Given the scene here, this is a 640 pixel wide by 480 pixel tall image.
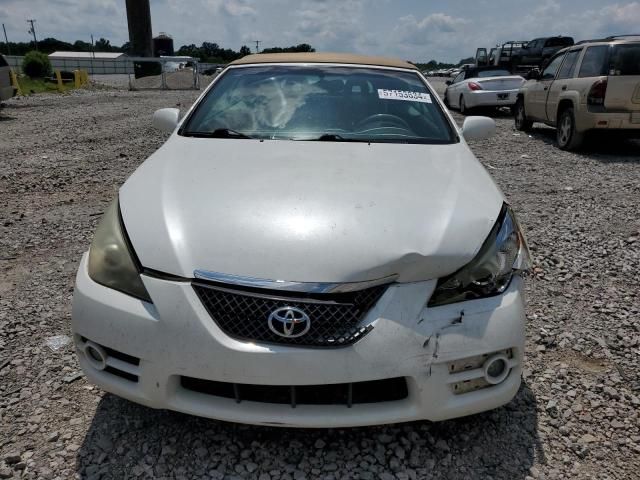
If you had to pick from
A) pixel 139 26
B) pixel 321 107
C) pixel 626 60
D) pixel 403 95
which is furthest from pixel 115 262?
pixel 139 26

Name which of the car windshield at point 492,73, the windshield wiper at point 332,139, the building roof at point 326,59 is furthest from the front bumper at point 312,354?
the car windshield at point 492,73

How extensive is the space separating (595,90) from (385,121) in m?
5.89

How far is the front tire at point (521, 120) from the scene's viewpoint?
10227 mm

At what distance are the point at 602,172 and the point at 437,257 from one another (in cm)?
616

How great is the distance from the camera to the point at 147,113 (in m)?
12.5

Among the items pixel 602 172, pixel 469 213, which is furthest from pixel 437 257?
pixel 602 172

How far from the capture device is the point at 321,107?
121 inches

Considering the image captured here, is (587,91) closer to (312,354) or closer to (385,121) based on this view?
(385,121)

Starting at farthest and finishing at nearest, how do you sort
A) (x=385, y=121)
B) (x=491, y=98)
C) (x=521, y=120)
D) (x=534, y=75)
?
(x=491, y=98) → (x=521, y=120) → (x=534, y=75) → (x=385, y=121)

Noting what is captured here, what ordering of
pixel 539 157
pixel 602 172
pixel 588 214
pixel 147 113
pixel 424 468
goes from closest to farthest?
1. pixel 424 468
2. pixel 588 214
3. pixel 602 172
4. pixel 539 157
5. pixel 147 113

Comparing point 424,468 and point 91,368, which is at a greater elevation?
point 91,368

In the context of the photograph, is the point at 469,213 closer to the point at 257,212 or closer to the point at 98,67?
the point at 257,212

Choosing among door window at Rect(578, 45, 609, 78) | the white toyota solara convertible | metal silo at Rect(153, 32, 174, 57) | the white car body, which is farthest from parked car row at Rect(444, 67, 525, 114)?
metal silo at Rect(153, 32, 174, 57)

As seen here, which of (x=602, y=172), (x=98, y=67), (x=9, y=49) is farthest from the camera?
(x=9, y=49)
